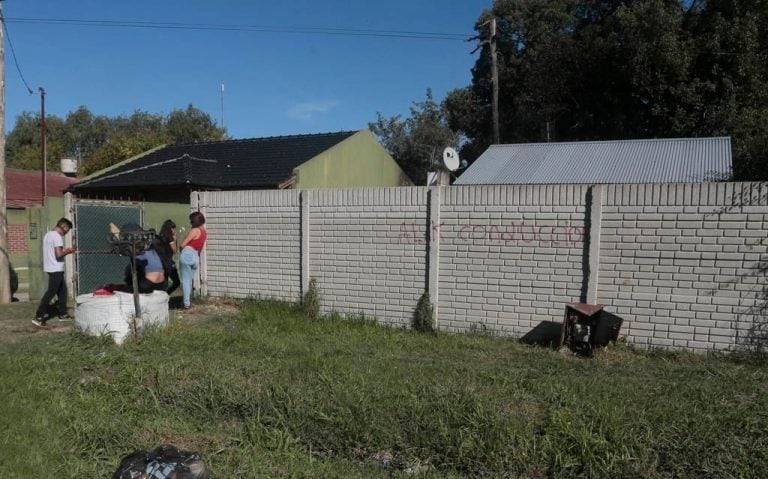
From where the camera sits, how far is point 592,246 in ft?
19.9

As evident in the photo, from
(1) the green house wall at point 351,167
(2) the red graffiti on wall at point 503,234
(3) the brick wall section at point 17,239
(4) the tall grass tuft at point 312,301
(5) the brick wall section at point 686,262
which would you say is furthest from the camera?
(3) the brick wall section at point 17,239

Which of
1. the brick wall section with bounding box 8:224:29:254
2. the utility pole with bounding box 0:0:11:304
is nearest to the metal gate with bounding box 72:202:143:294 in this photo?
the utility pole with bounding box 0:0:11:304

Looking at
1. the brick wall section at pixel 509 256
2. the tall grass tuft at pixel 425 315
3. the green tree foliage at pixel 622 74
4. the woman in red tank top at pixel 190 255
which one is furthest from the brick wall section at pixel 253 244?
the green tree foliage at pixel 622 74

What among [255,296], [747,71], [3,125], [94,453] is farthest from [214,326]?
[747,71]

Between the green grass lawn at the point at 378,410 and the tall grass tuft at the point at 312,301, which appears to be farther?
the tall grass tuft at the point at 312,301

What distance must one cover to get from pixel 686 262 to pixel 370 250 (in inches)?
154

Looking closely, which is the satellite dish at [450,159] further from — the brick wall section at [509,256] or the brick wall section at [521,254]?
the brick wall section at [509,256]

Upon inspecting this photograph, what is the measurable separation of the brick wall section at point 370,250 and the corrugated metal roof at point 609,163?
4259 mm

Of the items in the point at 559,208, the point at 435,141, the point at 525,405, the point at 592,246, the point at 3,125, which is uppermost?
the point at 435,141

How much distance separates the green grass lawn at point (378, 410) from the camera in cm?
338

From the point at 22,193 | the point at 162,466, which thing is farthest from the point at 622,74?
the point at 22,193

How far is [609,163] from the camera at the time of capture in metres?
11.2

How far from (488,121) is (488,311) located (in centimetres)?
2055

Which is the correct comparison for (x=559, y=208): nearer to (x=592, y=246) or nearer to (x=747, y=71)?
(x=592, y=246)
